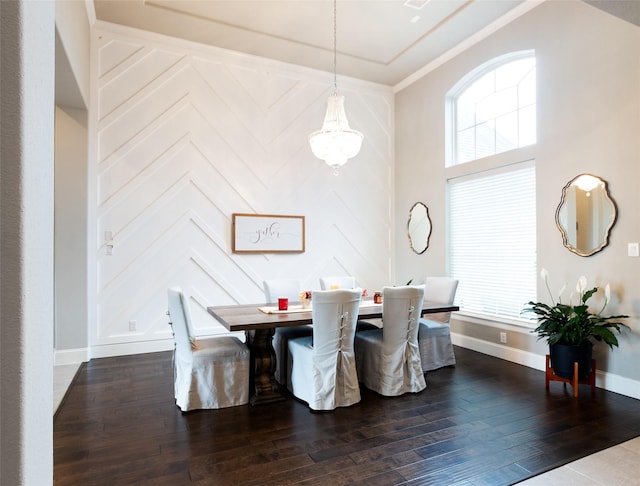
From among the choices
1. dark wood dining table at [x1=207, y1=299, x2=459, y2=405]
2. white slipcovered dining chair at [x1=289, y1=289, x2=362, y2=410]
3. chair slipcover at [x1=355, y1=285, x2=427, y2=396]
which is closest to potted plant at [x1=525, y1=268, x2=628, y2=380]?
chair slipcover at [x1=355, y1=285, x2=427, y2=396]

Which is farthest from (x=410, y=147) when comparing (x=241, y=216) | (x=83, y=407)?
(x=83, y=407)

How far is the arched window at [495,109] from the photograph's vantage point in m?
4.40

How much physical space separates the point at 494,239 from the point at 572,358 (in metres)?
1.73

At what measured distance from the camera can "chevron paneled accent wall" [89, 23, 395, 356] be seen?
4.62 meters

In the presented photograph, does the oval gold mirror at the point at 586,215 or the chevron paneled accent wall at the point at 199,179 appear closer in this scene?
the oval gold mirror at the point at 586,215

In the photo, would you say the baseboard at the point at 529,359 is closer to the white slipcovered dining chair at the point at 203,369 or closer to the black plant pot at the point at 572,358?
the black plant pot at the point at 572,358

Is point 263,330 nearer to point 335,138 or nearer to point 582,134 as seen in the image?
point 335,138

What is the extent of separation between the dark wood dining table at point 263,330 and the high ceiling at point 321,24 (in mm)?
3274

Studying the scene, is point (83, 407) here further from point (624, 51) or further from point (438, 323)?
point (624, 51)

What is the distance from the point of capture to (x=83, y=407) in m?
3.11

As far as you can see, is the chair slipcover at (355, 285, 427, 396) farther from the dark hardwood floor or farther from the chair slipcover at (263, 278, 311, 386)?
the chair slipcover at (263, 278, 311, 386)

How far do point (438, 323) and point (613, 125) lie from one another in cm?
249

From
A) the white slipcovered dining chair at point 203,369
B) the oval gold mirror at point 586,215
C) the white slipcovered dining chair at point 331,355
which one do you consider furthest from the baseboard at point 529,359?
Result: the white slipcovered dining chair at point 203,369

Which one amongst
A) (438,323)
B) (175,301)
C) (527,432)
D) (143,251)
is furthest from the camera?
(143,251)
